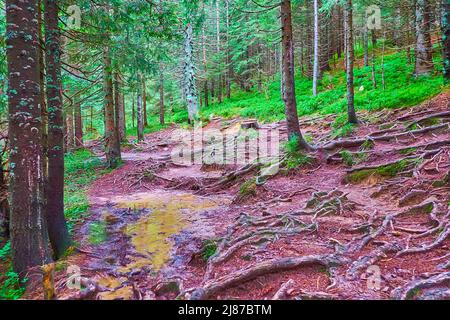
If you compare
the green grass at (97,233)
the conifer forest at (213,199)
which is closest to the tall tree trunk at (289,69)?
the conifer forest at (213,199)

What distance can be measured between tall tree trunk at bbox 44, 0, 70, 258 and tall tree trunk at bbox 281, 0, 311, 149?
22.1ft

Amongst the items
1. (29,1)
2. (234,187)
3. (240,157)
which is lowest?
(234,187)

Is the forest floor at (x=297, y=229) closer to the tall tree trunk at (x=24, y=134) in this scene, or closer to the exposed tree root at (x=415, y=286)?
the exposed tree root at (x=415, y=286)

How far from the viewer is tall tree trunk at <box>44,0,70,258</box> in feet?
18.4

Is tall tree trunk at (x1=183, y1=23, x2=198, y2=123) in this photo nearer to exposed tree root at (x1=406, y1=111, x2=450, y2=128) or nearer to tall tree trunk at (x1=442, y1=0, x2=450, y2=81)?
tall tree trunk at (x1=442, y1=0, x2=450, y2=81)

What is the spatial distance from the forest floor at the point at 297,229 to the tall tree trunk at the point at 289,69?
0.94 m

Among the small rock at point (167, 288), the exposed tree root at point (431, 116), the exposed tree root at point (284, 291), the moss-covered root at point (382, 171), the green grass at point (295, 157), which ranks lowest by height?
the small rock at point (167, 288)

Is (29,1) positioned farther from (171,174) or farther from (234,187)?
(171,174)

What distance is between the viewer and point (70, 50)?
1392cm

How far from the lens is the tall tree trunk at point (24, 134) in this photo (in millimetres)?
4352

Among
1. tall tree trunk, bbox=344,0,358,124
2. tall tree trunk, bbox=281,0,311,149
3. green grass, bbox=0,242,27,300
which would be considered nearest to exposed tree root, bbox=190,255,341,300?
green grass, bbox=0,242,27,300

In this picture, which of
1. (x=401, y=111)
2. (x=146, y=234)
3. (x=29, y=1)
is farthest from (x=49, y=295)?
(x=401, y=111)

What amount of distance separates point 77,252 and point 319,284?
4.26 m

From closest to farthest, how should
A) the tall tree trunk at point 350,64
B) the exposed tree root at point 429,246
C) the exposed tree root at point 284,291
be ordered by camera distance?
1. the exposed tree root at point 284,291
2. the exposed tree root at point 429,246
3. the tall tree trunk at point 350,64
